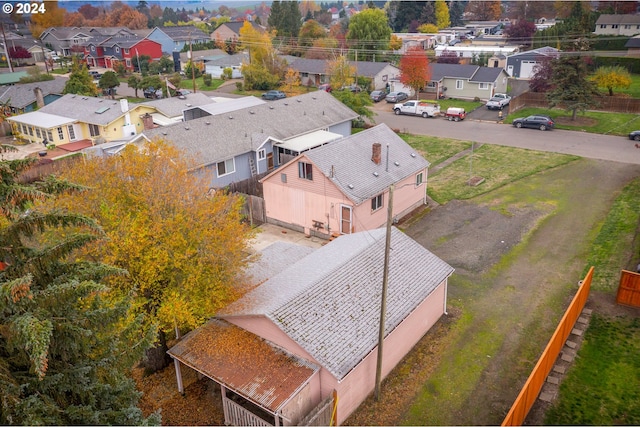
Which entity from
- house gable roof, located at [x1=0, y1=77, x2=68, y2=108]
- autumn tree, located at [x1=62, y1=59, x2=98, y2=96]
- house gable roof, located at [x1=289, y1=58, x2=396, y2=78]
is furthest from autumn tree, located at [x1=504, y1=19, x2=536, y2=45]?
house gable roof, located at [x1=0, y1=77, x2=68, y2=108]

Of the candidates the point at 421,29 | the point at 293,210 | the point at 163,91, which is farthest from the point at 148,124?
the point at 421,29

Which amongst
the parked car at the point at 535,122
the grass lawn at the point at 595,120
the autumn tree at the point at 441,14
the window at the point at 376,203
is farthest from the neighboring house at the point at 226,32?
the window at the point at 376,203

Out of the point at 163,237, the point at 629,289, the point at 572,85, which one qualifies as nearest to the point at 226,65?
the point at 572,85

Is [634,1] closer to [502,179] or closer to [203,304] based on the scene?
[502,179]

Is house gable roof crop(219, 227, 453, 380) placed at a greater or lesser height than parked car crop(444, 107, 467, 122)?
greater

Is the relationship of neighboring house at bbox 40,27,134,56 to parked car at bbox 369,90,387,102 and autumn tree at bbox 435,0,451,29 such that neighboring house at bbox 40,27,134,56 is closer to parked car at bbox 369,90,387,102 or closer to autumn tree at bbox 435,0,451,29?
parked car at bbox 369,90,387,102
